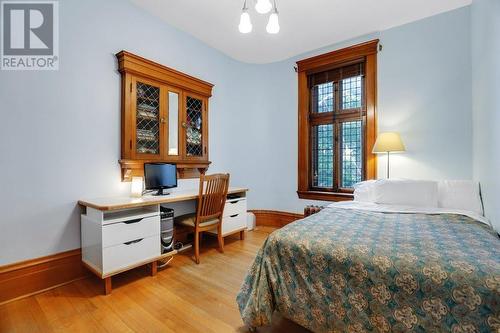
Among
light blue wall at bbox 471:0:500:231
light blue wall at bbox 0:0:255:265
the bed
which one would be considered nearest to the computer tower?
light blue wall at bbox 0:0:255:265

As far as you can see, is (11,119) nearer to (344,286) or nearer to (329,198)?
(344,286)

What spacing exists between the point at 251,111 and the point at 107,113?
7.44 ft

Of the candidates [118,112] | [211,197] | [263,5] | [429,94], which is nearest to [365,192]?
[429,94]

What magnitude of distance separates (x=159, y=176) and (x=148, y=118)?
0.66 meters

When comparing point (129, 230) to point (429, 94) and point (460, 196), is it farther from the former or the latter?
point (429, 94)

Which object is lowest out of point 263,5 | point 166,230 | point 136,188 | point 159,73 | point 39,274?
point 39,274

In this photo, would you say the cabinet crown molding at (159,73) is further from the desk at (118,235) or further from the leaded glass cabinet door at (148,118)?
the desk at (118,235)

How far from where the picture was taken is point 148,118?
8.50ft

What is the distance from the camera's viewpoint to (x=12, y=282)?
1.78 m

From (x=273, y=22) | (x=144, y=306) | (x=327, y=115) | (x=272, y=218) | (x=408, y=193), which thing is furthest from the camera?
(x=272, y=218)

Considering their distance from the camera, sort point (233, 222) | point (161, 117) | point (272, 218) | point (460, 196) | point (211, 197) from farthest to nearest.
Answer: point (272, 218), point (233, 222), point (161, 117), point (211, 197), point (460, 196)

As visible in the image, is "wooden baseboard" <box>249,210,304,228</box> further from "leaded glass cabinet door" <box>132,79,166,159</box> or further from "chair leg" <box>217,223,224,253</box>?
"leaded glass cabinet door" <box>132,79,166,159</box>

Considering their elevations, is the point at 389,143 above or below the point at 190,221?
above

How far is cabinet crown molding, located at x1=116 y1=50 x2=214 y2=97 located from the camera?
92.8 inches
